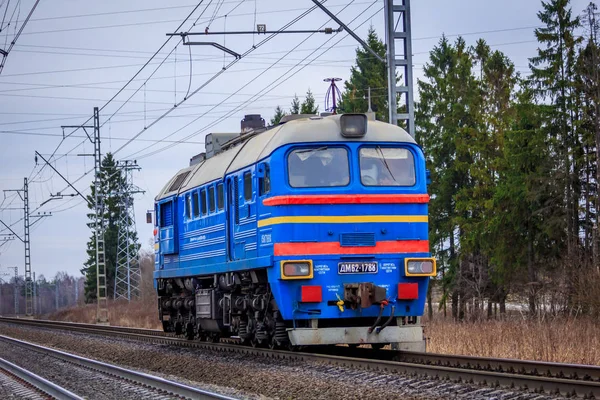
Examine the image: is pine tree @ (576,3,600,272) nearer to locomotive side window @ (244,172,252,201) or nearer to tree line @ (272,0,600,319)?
tree line @ (272,0,600,319)

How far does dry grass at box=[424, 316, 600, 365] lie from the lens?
49.0 ft

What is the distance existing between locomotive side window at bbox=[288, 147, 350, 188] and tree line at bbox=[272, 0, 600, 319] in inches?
428

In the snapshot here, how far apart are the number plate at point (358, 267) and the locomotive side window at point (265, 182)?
1759mm

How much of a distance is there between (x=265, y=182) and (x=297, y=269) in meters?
1.67

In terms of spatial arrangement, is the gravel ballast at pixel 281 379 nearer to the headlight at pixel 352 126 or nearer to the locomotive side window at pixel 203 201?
the locomotive side window at pixel 203 201

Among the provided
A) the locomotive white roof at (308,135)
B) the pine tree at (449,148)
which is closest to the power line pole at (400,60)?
the locomotive white roof at (308,135)

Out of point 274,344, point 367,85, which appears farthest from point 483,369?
point 367,85

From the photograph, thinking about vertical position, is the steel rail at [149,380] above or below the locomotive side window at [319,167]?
below

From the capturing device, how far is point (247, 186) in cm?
1773

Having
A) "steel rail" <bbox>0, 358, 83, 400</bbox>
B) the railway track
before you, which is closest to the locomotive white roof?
the railway track

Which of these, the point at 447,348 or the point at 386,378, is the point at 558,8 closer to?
the point at 447,348

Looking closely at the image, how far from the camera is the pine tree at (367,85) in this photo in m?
59.7

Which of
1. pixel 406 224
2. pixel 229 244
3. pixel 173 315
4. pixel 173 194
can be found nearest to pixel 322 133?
pixel 406 224

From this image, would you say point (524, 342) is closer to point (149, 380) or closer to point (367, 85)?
point (149, 380)
